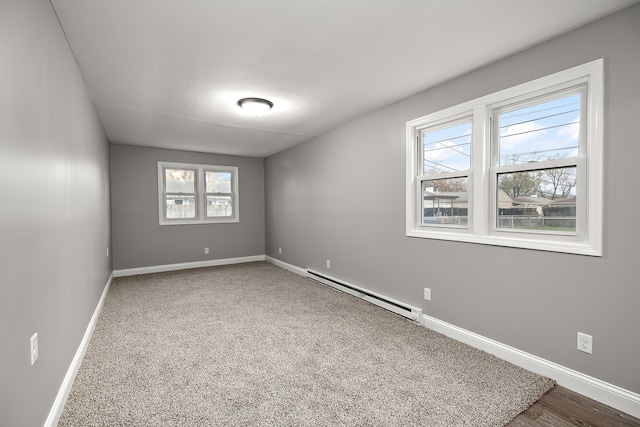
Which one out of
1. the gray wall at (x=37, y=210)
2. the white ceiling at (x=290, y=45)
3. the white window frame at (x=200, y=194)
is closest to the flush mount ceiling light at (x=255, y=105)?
the white ceiling at (x=290, y=45)

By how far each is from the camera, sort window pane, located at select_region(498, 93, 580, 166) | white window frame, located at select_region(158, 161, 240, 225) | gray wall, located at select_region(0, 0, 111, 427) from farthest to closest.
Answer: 1. white window frame, located at select_region(158, 161, 240, 225)
2. window pane, located at select_region(498, 93, 580, 166)
3. gray wall, located at select_region(0, 0, 111, 427)

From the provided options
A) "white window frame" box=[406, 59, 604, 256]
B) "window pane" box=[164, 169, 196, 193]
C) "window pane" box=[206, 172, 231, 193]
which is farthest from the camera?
"window pane" box=[206, 172, 231, 193]

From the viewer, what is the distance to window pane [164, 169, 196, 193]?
590 centimetres

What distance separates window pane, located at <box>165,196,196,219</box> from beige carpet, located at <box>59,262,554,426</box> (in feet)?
8.37

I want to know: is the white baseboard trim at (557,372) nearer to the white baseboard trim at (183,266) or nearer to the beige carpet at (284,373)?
the beige carpet at (284,373)

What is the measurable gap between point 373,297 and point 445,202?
4.86ft

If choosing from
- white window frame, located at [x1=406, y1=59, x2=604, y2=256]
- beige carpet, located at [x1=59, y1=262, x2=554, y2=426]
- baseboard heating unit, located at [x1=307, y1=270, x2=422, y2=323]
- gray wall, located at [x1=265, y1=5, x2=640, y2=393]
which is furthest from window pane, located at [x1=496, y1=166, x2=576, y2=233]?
baseboard heating unit, located at [x1=307, y1=270, x2=422, y2=323]

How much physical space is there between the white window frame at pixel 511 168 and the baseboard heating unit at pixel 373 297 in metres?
0.81

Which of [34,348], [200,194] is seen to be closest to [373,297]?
[34,348]

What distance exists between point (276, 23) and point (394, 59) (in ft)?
3.32

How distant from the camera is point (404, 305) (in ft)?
10.8

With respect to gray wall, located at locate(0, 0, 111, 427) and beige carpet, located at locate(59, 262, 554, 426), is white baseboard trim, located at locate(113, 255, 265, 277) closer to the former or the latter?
beige carpet, located at locate(59, 262, 554, 426)

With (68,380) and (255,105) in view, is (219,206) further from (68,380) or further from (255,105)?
(68,380)

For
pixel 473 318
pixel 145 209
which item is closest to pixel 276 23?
pixel 473 318
